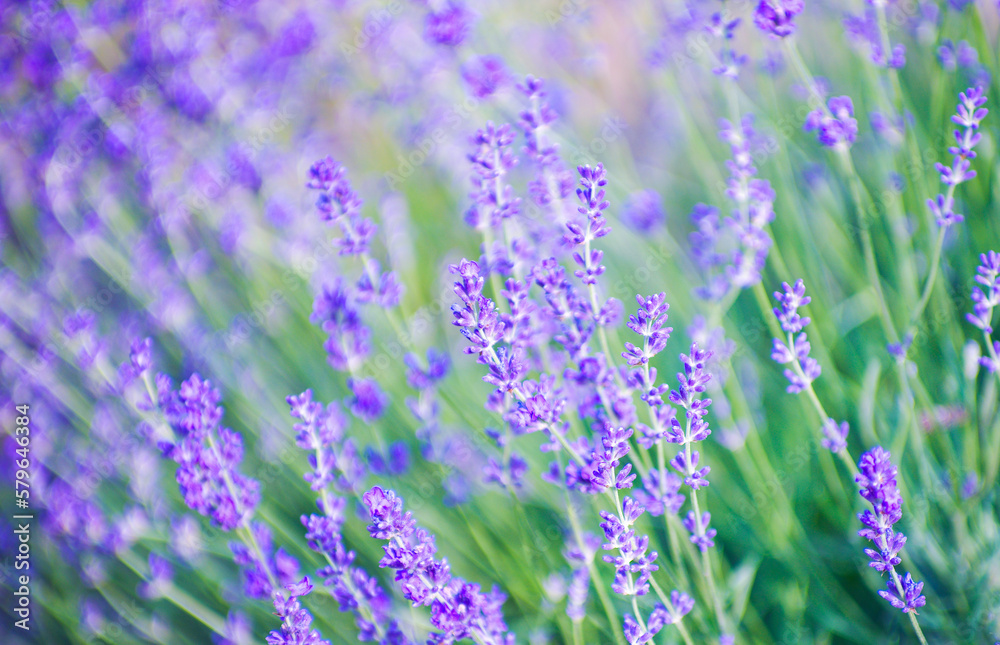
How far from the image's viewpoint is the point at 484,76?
5.78 ft

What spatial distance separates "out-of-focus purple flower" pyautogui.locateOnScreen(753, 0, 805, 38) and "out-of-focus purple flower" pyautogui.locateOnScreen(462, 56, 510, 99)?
0.67 meters

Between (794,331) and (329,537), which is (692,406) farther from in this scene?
(329,537)

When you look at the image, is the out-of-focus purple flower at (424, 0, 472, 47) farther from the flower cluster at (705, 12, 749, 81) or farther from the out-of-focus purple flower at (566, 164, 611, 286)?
the out-of-focus purple flower at (566, 164, 611, 286)

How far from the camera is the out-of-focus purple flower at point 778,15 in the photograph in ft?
4.36

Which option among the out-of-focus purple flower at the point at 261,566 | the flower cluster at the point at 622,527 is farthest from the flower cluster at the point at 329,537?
the flower cluster at the point at 622,527

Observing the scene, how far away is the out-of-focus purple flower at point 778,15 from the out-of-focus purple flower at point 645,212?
75cm

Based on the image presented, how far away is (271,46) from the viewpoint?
8.32 feet

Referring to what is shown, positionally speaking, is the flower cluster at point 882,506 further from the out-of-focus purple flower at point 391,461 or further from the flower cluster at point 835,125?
the out-of-focus purple flower at point 391,461

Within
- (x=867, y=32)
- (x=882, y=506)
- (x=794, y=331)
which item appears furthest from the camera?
(x=867, y=32)

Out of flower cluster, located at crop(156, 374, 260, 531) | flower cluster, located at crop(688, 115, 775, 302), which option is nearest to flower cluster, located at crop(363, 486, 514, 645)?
flower cluster, located at crop(156, 374, 260, 531)

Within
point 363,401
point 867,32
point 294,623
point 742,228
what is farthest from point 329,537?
point 867,32

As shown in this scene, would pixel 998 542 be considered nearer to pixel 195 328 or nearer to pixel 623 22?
pixel 195 328

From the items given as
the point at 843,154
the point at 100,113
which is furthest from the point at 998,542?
the point at 100,113

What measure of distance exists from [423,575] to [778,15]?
4.24 feet
